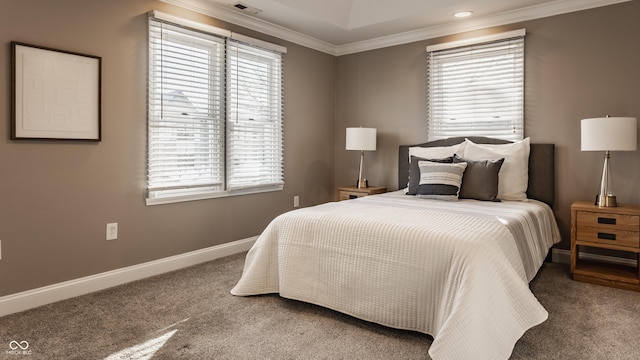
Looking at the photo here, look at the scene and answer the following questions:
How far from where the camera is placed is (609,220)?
2.96m

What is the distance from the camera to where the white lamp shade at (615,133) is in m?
2.94

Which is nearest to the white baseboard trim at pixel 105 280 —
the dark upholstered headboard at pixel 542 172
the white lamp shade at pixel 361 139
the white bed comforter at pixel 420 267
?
the white bed comforter at pixel 420 267

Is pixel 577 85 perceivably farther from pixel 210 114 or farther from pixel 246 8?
pixel 210 114

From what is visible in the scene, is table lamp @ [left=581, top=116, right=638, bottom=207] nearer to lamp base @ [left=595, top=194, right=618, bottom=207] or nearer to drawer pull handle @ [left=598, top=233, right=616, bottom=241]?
lamp base @ [left=595, top=194, right=618, bottom=207]

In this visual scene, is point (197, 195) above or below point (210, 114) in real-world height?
below

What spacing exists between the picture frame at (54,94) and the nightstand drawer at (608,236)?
3737 millimetres

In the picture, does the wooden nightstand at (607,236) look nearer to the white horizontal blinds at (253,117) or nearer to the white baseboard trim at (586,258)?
the white baseboard trim at (586,258)

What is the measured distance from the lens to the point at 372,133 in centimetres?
445

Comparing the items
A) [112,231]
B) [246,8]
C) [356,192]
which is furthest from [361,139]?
[112,231]

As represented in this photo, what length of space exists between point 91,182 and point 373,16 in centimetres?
304

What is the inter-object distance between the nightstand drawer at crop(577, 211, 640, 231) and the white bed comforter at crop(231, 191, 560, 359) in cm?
34

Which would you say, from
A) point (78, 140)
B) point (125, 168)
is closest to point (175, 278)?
point (125, 168)

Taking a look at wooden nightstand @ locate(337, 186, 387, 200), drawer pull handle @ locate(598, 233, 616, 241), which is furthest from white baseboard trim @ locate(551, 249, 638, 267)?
wooden nightstand @ locate(337, 186, 387, 200)

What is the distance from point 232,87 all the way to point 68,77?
1.42 meters
